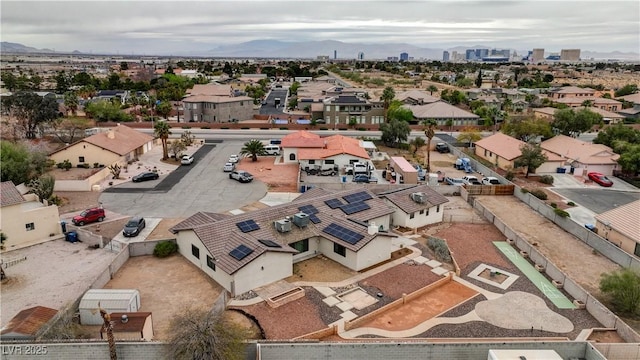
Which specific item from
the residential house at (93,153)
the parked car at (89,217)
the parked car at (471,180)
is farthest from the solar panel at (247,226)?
the residential house at (93,153)

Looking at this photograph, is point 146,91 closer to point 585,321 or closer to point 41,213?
point 41,213

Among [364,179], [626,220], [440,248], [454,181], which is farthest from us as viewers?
[454,181]

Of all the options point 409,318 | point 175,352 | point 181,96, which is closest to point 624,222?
point 409,318

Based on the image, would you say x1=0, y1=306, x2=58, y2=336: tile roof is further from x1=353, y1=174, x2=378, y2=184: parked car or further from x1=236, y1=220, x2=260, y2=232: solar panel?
x1=353, y1=174, x2=378, y2=184: parked car

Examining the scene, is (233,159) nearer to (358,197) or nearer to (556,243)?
(358,197)

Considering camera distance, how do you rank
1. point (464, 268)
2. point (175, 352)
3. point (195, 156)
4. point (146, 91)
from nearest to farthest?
point (175, 352), point (464, 268), point (195, 156), point (146, 91)

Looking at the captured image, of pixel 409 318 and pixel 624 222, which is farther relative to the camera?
pixel 624 222

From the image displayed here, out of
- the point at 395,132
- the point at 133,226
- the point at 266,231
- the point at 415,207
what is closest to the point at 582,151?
the point at 395,132
